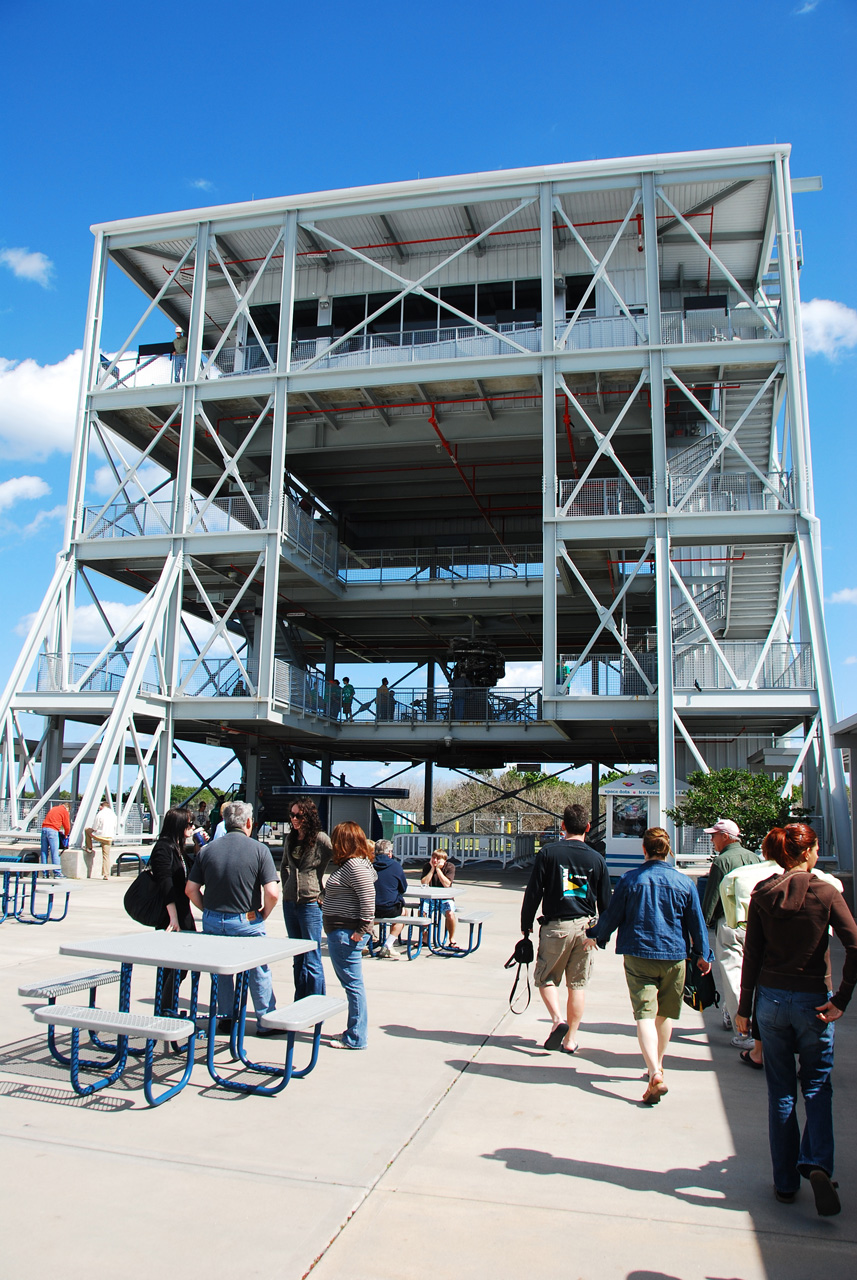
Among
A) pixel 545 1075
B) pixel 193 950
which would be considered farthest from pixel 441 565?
pixel 193 950

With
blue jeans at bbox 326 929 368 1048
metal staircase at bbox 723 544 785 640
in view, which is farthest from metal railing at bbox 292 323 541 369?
blue jeans at bbox 326 929 368 1048

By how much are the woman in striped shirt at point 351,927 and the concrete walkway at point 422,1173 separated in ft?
0.88

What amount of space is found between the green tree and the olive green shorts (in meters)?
11.4

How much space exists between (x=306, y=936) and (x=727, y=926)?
346cm

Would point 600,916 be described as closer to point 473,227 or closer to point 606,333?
point 606,333

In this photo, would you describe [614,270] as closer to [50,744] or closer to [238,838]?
[50,744]

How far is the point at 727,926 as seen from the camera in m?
7.44

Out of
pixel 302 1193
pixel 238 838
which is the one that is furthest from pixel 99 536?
pixel 302 1193

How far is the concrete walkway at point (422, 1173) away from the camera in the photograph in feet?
12.6

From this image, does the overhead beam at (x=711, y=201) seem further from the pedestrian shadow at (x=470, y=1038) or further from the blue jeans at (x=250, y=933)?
the blue jeans at (x=250, y=933)

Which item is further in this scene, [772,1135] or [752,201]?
[752,201]

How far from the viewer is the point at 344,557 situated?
33875 mm

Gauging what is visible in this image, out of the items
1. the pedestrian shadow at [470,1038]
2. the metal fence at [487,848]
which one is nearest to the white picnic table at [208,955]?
the pedestrian shadow at [470,1038]

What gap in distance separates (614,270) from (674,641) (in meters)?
12.3
